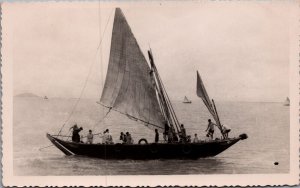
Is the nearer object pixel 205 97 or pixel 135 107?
pixel 205 97

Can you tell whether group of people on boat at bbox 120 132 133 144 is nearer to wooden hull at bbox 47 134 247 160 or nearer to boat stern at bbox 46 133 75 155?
wooden hull at bbox 47 134 247 160

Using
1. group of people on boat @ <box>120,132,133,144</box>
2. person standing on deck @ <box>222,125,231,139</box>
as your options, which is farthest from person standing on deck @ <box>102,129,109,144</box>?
person standing on deck @ <box>222,125,231,139</box>

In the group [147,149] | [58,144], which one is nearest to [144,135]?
[147,149]

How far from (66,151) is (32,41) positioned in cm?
79

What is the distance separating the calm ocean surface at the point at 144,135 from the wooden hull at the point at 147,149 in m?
0.04

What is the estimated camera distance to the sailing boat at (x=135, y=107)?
3592 millimetres

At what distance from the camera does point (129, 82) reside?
12.2ft

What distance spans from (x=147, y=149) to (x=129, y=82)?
494 mm

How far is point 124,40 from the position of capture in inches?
141

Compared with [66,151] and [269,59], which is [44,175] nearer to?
[66,151]

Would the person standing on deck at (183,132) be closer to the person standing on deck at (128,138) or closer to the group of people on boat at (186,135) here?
the group of people on boat at (186,135)

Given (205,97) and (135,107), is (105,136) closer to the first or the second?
(135,107)

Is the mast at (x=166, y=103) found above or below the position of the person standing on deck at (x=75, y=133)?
above

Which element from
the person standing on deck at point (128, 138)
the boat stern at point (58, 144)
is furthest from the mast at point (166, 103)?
the boat stern at point (58, 144)
